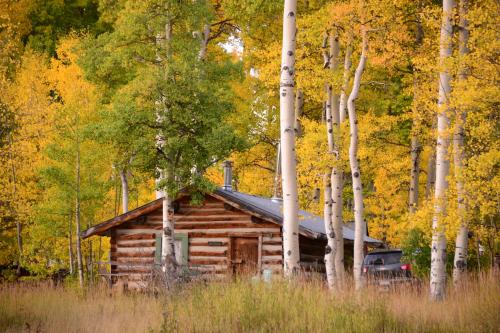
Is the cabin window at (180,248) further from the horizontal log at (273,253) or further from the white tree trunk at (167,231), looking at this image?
the white tree trunk at (167,231)

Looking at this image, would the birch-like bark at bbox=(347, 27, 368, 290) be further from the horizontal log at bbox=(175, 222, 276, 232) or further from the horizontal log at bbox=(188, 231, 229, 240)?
the horizontal log at bbox=(188, 231, 229, 240)

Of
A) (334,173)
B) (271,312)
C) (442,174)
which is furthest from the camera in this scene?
(334,173)

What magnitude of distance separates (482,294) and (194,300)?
16.7 feet

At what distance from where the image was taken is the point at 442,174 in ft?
54.7

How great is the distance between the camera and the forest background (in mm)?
17562

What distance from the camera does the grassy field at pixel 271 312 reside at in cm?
1127

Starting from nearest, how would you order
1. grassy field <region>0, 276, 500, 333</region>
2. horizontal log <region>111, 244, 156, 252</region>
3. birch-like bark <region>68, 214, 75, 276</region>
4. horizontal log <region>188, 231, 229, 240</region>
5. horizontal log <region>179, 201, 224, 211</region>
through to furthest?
grassy field <region>0, 276, 500, 333</region>, horizontal log <region>188, 231, 229, 240</region>, horizontal log <region>179, 201, 224, 211</region>, horizontal log <region>111, 244, 156, 252</region>, birch-like bark <region>68, 214, 75, 276</region>

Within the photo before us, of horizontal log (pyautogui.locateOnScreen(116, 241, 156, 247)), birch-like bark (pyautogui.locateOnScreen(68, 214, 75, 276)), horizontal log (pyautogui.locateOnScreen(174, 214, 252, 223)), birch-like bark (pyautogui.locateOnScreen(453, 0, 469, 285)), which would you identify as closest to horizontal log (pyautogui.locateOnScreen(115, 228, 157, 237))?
horizontal log (pyautogui.locateOnScreen(116, 241, 156, 247))

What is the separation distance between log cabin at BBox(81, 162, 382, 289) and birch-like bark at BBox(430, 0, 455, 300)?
8236mm

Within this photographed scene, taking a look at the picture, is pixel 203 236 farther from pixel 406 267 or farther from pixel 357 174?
pixel 406 267

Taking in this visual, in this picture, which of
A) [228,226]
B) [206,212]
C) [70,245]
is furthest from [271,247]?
[70,245]

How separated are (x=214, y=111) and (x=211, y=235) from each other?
5.87 metres

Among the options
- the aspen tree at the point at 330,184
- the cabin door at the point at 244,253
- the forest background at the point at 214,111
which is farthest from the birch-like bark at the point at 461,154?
the cabin door at the point at 244,253

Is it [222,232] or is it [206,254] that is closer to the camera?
[222,232]
